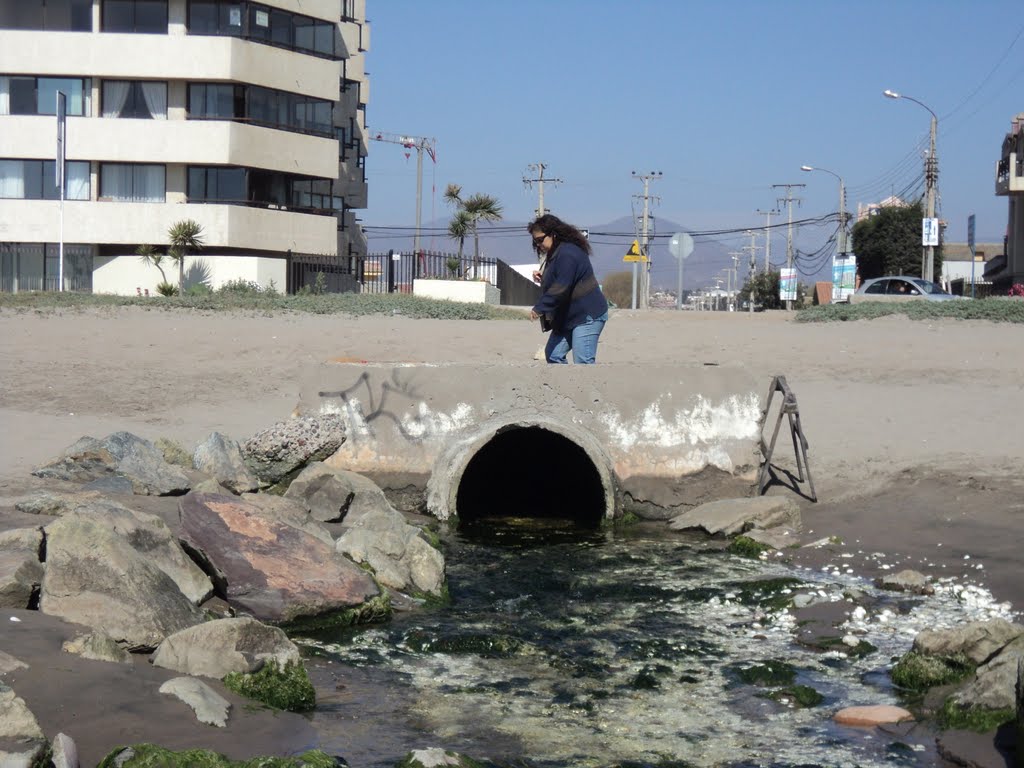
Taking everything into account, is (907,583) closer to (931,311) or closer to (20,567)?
(20,567)

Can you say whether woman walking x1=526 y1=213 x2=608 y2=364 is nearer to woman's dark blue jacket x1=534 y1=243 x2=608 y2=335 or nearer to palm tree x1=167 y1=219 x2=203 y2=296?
woman's dark blue jacket x1=534 y1=243 x2=608 y2=335

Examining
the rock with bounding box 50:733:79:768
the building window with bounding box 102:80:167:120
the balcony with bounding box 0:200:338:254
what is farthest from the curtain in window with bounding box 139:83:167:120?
the rock with bounding box 50:733:79:768

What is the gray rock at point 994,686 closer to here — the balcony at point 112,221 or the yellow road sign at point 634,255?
the yellow road sign at point 634,255

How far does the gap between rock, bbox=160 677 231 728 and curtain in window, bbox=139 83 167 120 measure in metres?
33.1

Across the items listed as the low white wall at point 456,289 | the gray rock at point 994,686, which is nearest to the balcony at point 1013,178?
the low white wall at point 456,289

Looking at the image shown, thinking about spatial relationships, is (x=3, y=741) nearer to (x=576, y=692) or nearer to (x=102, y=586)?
(x=102, y=586)

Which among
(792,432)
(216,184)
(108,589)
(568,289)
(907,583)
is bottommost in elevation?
(907,583)

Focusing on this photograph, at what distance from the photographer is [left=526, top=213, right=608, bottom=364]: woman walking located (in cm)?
1132

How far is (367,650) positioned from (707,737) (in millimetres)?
2228

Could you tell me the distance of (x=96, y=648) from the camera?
19.0ft

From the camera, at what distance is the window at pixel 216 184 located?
120 ft

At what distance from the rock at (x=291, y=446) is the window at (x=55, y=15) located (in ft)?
95.2

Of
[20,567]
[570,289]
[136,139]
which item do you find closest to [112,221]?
[136,139]

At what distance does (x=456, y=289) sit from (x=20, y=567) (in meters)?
30.0
